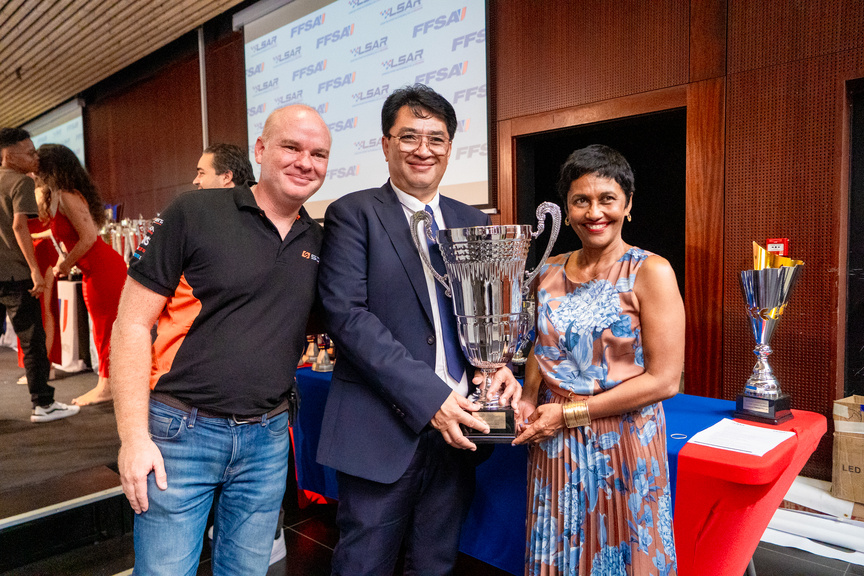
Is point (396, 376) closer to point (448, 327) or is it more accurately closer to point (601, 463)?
point (448, 327)

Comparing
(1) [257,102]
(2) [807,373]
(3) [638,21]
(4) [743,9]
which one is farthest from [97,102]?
(2) [807,373]

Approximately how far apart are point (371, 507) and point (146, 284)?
72cm

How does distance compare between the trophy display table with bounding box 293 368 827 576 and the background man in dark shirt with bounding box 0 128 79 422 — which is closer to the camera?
the trophy display table with bounding box 293 368 827 576

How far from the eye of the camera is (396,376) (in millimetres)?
1154

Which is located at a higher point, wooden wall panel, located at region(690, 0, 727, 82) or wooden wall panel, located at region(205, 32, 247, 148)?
wooden wall panel, located at region(205, 32, 247, 148)

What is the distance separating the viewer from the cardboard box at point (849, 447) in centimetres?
210

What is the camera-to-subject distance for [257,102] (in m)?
5.11

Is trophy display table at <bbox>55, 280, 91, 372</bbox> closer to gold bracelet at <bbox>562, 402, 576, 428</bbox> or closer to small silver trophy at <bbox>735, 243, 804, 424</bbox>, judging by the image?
gold bracelet at <bbox>562, 402, 576, 428</bbox>

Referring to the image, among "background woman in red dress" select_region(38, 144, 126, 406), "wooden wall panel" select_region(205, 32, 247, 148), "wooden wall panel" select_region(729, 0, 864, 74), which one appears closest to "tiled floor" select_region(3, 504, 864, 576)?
"background woman in red dress" select_region(38, 144, 126, 406)

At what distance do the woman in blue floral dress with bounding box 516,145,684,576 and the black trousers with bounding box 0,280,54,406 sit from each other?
3.52 meters

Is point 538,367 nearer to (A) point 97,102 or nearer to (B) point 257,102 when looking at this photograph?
(B) point 257,102

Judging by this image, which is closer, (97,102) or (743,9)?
(743,9)

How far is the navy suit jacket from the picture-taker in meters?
1.17

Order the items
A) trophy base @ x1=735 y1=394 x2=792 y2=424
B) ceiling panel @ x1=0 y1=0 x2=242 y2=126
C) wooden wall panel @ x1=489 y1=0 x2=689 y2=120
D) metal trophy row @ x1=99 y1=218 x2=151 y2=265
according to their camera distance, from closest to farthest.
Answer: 1. trophy base @ x1=735 y1=394 x2=792 y2=424
2. wooden wall panel @ x1=489 y1=0 x2=689 y2=120
3. ceiling panel @ x1=0 y1=0 x2=242 y2=126
4. metal trophy row @ x1=99 y1=218 x2=151 y2=265
